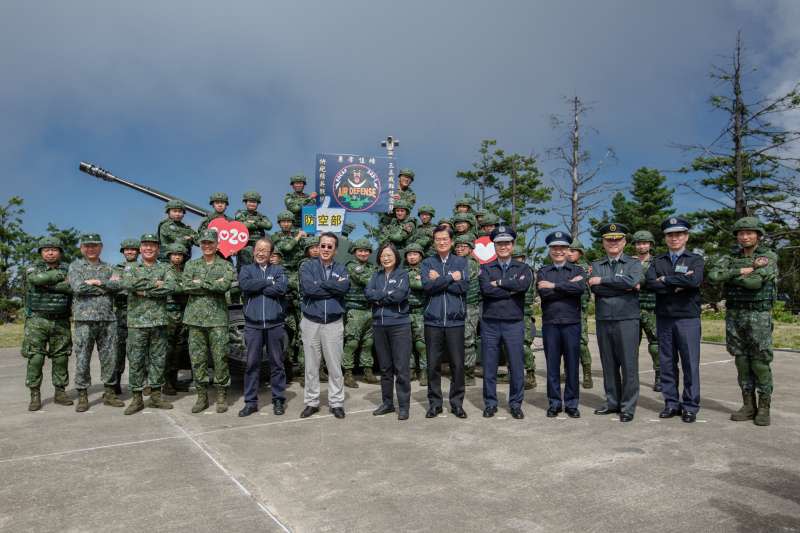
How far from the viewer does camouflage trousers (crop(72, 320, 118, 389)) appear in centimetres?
603

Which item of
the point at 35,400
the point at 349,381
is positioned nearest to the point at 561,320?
the point at 349,381

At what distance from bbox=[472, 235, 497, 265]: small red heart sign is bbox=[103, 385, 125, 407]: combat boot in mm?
4896

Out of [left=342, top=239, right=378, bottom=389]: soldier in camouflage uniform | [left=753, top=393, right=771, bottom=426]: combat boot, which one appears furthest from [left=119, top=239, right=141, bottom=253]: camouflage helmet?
[left=753, top=393, right=771, bottom=426]: combat boot

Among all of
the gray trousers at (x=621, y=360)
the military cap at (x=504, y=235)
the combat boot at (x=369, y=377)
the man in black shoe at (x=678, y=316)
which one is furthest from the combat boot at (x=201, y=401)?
the man in black shoe at (x=678, y=316)

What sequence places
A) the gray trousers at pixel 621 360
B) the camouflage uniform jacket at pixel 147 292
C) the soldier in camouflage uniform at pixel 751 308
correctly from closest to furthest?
1. the soldier in camouflage uniform at pixel 751 308
2. the gray trousers at pixel 621 360
3. the camouflage uniform jacket at pixel 147 292

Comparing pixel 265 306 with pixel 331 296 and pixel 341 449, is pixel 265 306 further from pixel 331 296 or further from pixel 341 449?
pixel 341 449

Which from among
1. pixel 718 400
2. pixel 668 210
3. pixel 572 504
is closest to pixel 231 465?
pixel 572 504

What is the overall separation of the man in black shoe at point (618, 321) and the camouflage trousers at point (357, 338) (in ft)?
10.2

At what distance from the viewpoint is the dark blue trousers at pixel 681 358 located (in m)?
5.22

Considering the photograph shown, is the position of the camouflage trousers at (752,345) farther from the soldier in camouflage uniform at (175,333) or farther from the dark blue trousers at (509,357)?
the soldier in camouflage uniform at (175,333)

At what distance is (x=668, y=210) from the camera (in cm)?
3894

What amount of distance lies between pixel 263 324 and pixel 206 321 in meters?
0.61

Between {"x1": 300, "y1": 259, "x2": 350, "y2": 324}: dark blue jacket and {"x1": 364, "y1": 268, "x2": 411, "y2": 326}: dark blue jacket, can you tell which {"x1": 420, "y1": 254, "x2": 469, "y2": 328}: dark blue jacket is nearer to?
{"x1": 364, "y1": 268, "x2": 411, "y2": 326}: dark blue jacket

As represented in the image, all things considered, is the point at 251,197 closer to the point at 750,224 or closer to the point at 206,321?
the point at 206,321
